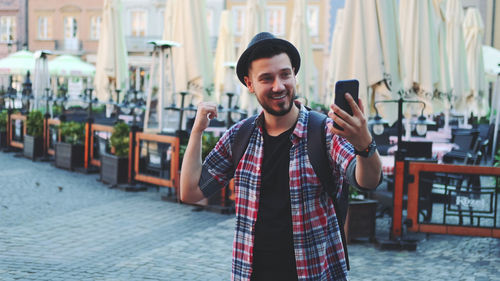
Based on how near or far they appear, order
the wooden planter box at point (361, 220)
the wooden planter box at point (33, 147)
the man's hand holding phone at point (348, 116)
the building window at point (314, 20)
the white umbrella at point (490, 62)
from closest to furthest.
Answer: the man's hand holding phone at point (348, 116) → the wooden planter box at point (361, 220) → the wooden planter box at point (33, 147) → the white umbrella at point (490, 62) → the building window at point (314, 20)

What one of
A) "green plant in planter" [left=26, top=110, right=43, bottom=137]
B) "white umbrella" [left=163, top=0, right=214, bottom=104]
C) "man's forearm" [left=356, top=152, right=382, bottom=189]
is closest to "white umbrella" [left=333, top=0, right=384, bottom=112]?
"white umbrella" [left=163, top=0, right=214, bottom=104]

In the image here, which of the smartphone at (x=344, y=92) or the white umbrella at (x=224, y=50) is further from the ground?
the white umbrella at (x=224, y=50)

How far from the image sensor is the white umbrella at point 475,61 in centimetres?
1680

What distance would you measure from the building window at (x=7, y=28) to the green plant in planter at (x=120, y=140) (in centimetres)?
3827

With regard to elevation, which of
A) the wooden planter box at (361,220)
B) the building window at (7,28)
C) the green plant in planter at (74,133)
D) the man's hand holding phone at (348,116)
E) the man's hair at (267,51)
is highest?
the building window at (7,28)

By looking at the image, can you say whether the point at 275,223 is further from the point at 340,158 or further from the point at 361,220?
the point at 361,220

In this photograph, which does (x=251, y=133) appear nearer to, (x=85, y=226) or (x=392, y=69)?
(x=85, y=226)

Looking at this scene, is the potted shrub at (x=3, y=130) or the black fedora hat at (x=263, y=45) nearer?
the black fedora hat at (x=263, y=45)

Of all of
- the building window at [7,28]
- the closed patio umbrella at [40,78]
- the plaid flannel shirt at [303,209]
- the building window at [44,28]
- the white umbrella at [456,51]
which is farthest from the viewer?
the building window at [7,28]

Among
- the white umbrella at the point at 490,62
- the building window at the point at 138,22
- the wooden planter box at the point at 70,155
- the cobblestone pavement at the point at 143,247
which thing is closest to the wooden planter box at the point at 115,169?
the cobblestone pavement at the point at 143,247

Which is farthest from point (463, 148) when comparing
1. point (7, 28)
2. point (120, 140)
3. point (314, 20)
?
point (7, 28)

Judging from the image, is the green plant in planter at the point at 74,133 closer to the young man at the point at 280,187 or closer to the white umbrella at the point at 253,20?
the white umbrella at the point at 253,20

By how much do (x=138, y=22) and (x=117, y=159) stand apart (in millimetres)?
35589

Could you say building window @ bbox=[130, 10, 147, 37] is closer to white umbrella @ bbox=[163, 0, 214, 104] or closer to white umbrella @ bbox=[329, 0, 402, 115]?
white umbrella @ bbox=[163, 0, 214, 104]
